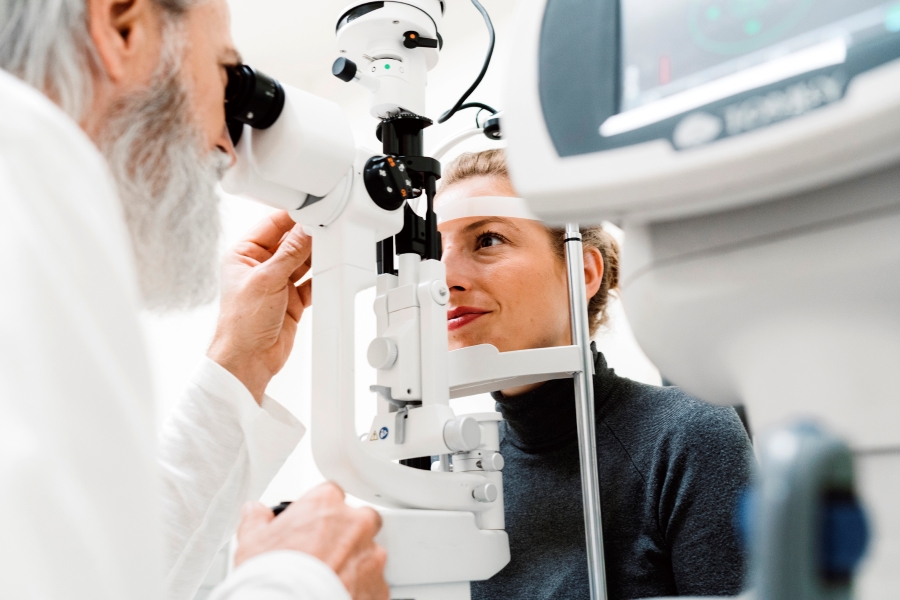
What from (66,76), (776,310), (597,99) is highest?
(66,76)

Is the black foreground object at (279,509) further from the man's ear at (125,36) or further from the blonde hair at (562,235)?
the blonde hair at (562,235)

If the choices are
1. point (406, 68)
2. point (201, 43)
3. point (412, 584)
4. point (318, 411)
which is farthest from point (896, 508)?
point (406, 68)

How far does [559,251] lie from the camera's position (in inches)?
55.1

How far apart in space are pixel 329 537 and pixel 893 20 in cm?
58

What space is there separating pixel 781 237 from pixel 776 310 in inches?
1.5

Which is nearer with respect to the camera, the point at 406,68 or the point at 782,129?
the point at 782,129

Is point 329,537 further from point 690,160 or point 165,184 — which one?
point 690,160

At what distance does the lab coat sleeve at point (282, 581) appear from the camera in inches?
21.4

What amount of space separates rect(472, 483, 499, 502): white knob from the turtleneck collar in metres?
0.46

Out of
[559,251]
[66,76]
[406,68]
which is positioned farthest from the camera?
[559,251]

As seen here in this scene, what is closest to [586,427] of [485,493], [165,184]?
[485,493]

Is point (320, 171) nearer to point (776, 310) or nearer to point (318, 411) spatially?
point (318, 411)

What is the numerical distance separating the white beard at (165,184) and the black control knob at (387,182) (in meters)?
0.20

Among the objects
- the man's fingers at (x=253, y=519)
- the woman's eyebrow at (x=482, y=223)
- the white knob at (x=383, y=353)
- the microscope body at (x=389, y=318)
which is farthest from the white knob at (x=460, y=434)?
the woman's eyebrow at (x=482, y=223)
